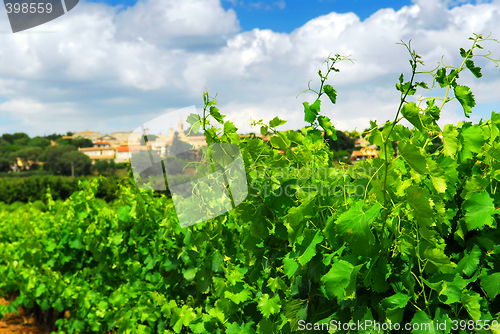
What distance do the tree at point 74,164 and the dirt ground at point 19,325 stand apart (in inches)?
2792

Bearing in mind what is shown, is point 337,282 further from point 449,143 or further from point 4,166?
point 4,166

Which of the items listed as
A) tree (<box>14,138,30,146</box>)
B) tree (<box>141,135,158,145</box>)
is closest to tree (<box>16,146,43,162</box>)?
tree (<box>14,138,30,146</box>)

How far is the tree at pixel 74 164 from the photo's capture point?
75.8 meters

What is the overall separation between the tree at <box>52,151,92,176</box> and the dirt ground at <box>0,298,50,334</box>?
233 ft

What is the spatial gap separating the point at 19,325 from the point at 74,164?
7482 cm


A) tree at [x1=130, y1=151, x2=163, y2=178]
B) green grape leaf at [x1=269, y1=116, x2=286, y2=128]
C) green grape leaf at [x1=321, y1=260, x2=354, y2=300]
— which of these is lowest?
green grape leaf at [x1=321, y1=260, x2=354, y2=300]

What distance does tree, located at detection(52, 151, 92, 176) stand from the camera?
75.8 m

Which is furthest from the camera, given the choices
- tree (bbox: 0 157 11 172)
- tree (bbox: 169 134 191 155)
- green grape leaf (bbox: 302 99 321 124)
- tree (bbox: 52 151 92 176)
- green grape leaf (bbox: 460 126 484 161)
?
tree (bbox: 0 157 11 172)

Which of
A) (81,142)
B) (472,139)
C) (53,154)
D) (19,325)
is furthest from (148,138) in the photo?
(81,142)

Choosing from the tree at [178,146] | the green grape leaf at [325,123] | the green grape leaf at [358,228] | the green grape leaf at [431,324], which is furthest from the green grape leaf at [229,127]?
the green grape leaf at [431,324]

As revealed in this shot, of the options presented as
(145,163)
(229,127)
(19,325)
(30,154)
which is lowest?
(19,325)

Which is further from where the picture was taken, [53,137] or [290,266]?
[53,137]

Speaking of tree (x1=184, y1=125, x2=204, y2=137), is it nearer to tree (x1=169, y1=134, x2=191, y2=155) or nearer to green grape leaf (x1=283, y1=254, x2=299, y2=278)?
tree (x1=169, y1=134, x2=191, y2=155)

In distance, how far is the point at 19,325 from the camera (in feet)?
25.9
